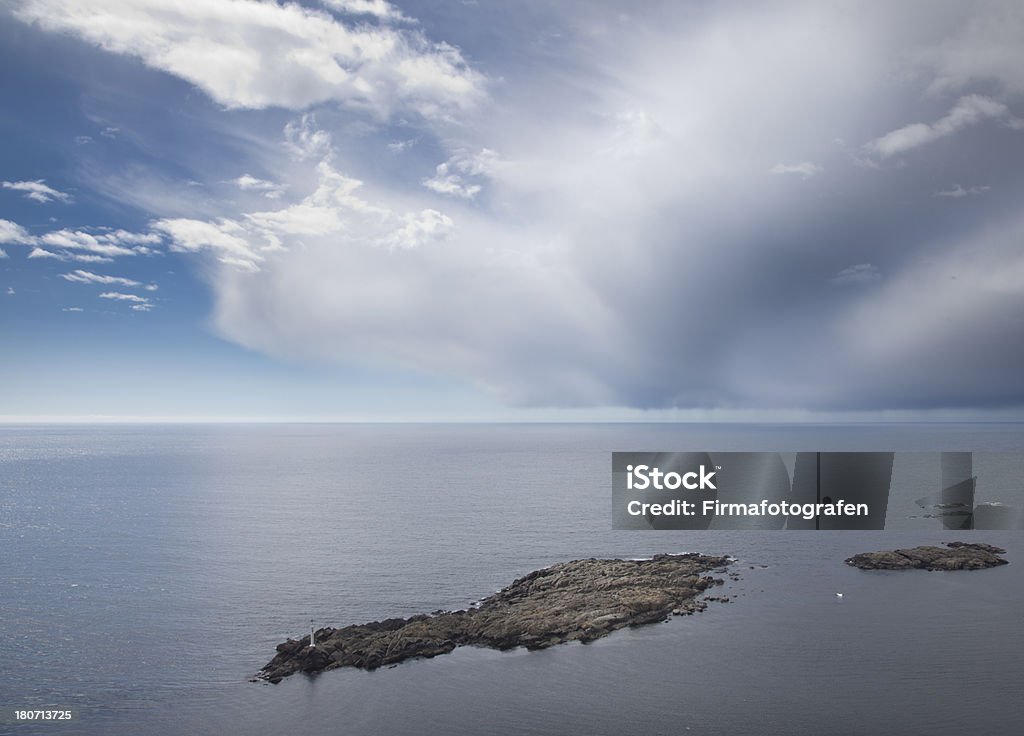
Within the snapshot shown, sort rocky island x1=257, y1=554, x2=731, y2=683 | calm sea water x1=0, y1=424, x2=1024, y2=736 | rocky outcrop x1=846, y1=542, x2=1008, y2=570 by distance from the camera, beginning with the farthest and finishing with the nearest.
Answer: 1. rocky outcrop x1=846, y1=542, x2=1008, y2=570
2. rocky island x1=257, y1=554, x2=731, y2=683
3. calm sea water x1=0, y1=424, x2=1024, y2=736

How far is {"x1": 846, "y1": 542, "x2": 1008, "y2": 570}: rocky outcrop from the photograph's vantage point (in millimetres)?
81125

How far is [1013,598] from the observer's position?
69.1m

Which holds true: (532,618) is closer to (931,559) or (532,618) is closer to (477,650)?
(477,650)

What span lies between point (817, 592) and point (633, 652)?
2819 cm

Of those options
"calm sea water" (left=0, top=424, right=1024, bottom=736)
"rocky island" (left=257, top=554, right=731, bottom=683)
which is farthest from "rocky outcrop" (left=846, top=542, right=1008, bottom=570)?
"rocky island" (left=257, top=554, right=731, bottom=683)

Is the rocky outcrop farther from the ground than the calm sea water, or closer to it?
farther from the ground

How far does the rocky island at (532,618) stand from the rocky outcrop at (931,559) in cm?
2163

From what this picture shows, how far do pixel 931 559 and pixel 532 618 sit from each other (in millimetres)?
52353

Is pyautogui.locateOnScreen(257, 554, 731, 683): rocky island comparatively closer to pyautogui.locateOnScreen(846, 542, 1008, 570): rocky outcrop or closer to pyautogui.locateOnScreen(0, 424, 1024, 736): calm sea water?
pyautogui.locateOnScreen(0, 424, 1024, 736): calm sea water

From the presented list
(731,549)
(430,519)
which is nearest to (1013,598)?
(731,549)

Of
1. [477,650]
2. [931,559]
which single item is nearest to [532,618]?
[477,650]

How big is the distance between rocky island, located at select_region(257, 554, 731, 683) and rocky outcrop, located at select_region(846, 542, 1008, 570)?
21625 millimetres

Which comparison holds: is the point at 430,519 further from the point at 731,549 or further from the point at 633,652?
the point at 633,652

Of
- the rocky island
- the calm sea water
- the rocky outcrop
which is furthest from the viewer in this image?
the rocky outcrop
